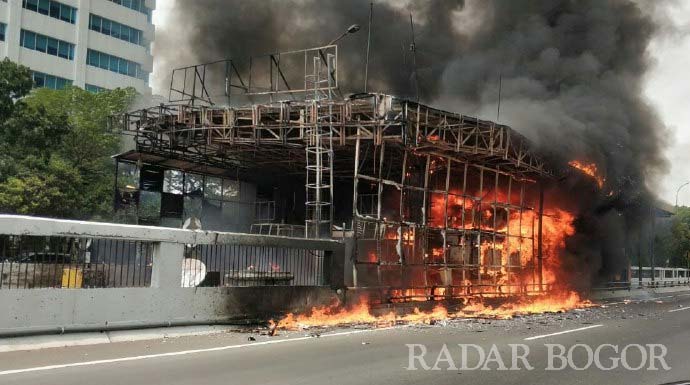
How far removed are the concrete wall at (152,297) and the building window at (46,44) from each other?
45896mm

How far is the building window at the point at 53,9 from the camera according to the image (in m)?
49.6

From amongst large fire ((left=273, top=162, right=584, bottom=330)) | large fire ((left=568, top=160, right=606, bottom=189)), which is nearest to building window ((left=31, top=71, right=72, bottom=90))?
large fire ((left=273, top=162, right=584, bottom=330))

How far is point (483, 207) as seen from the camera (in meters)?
21.0

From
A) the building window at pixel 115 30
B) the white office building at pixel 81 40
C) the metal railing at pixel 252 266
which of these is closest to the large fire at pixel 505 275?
the metal railing at pixel 252 266

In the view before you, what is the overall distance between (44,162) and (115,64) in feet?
104

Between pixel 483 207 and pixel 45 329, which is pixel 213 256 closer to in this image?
pixel 45 329

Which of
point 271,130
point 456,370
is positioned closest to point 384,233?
point 271,130

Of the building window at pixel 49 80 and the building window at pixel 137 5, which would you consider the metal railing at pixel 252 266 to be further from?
the building window at pixel 137 5

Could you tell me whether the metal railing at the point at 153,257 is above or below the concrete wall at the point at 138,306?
above

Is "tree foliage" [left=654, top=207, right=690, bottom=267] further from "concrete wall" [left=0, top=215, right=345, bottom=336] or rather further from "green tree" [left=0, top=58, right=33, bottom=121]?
"concrete wall" [left=0, top=215, right=345, bottom=336]

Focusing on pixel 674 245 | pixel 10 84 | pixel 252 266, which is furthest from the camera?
pixel 674 245

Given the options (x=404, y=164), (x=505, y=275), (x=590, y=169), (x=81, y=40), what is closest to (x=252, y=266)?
(x=404, y=164)

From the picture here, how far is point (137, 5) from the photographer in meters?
58.8

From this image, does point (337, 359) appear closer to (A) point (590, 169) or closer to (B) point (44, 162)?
(A) point (590, 169)
